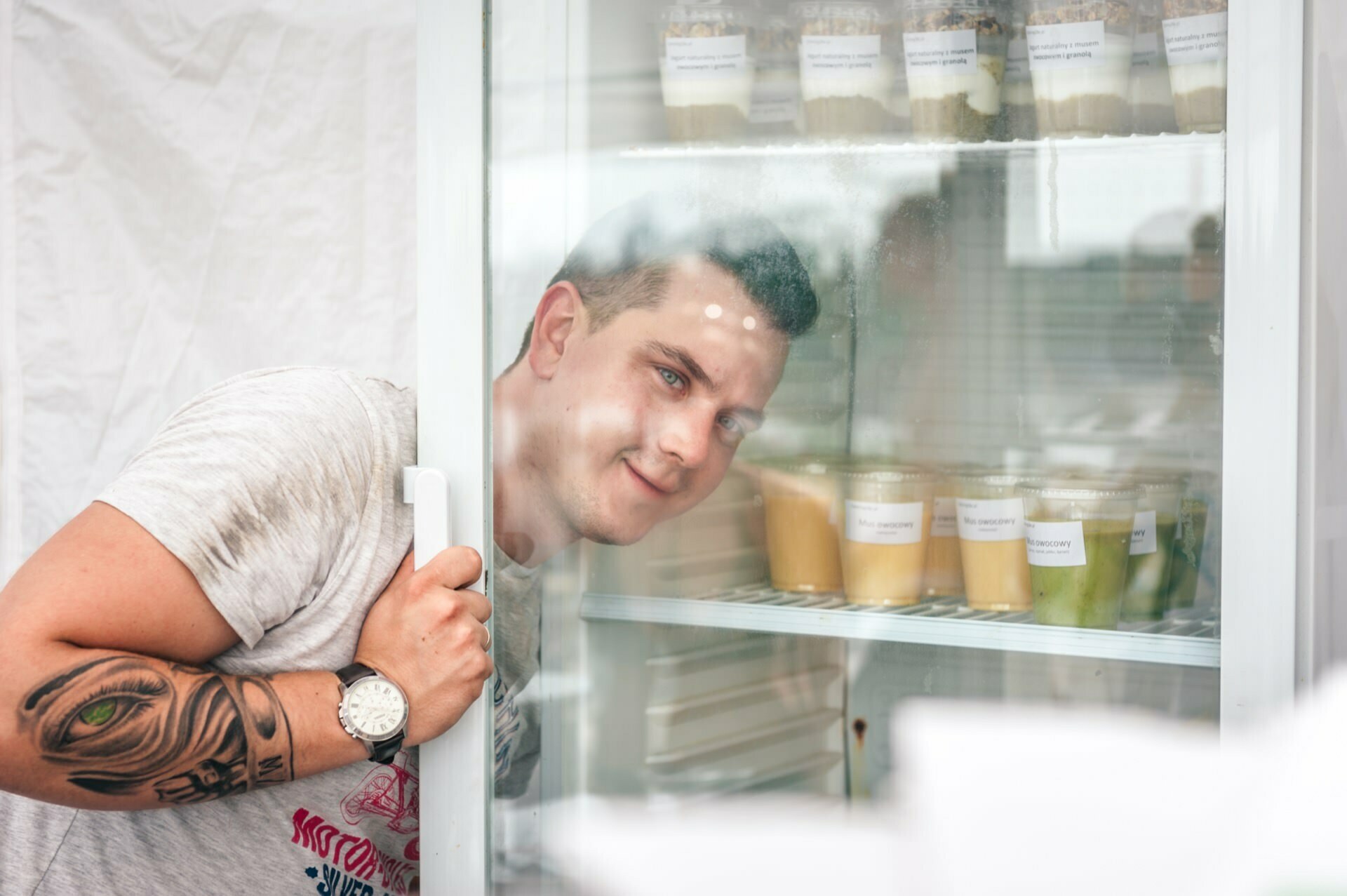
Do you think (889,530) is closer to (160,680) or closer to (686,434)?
(686,434)

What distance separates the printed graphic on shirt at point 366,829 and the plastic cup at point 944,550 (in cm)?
58

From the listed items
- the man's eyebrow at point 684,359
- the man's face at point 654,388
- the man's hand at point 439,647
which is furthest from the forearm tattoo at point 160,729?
the man's eyebrow at point 684,359

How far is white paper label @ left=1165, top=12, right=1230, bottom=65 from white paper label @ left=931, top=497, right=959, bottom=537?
1.54ft

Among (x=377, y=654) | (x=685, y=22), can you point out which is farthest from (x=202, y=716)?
(x=685, y=22)

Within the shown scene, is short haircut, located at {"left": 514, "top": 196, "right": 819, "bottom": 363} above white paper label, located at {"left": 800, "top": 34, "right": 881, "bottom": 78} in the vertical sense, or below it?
below

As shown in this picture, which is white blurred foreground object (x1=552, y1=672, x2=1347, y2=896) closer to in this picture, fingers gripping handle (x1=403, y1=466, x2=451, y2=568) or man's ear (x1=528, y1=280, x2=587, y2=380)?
fingers gripping handle (x1=403, y1=466, x2=451, y2=568)

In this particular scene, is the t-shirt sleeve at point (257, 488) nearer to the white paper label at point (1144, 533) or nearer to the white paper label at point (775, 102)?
the white paper label at point (775, 102)

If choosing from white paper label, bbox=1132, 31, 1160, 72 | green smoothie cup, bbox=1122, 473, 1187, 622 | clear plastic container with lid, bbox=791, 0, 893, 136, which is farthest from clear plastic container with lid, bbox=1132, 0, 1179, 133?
green smoothie cup, bbox=1122, 473, 1187, 622

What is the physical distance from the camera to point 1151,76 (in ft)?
3.34

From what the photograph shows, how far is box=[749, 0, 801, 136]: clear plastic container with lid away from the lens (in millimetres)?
1108

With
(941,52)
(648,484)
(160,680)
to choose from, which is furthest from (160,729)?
(941,52)

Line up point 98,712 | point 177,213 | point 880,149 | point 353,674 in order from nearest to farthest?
point 98,712 < point 353,674 < point 880,149 < point 177,213

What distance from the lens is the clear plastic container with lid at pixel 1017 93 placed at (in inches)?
41.8

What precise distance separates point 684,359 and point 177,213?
116cm
